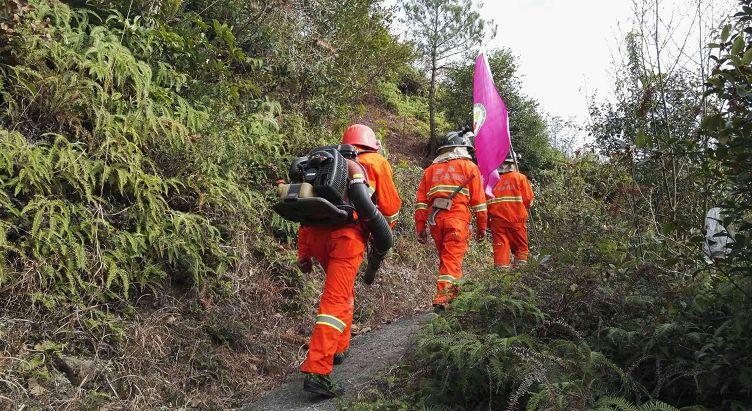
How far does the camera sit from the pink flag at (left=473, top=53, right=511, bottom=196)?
6598 millimetres

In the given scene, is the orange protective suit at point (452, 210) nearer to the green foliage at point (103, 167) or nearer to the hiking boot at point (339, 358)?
the hiking boot at point (339, 358)

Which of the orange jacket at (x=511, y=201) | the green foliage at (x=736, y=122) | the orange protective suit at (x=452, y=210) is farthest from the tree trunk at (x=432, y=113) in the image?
the green foliage at (x=736, y=122)

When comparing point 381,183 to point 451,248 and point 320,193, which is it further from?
point 451,248

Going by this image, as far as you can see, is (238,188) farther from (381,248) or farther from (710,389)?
(710,389)

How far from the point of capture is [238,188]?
5.85 meters

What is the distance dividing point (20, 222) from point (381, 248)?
2.73 metres

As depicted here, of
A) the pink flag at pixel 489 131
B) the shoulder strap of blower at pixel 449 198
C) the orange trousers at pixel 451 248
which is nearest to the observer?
the orange trousers at pixel 451 248

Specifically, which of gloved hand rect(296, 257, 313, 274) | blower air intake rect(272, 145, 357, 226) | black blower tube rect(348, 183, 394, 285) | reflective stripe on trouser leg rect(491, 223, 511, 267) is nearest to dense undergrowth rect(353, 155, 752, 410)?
black blower tube rect(348, 183, 394, 285)

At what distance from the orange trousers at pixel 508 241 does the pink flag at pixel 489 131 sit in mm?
832

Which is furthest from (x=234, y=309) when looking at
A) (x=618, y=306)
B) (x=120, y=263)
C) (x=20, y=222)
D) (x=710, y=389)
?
(x=710, y=389)

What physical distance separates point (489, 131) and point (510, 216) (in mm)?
1383

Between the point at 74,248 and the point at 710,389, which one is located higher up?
the point at 710,389

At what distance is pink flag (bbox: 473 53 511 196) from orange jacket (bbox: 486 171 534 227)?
647 millimetres

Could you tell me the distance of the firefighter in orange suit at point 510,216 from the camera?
743cm
